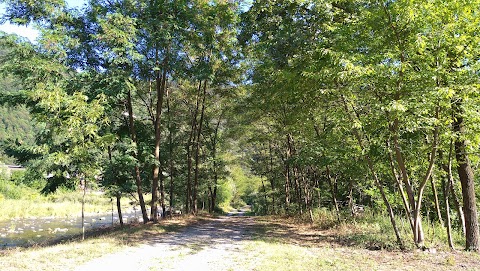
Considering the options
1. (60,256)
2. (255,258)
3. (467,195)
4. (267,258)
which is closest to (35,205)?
(60,256)

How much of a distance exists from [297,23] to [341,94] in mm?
3208

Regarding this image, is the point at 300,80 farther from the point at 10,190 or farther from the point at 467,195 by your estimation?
the point at 10,190

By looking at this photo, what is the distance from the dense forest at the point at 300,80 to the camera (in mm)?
6945

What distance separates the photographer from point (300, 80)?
9.18 meters

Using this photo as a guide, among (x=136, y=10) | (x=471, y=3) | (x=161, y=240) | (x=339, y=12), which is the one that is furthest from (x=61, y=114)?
(x=471, y=3)

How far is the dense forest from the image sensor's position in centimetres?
695

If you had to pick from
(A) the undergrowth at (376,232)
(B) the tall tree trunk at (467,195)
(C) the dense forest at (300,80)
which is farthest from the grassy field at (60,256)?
(B) the tall tree trunk at (467,195)

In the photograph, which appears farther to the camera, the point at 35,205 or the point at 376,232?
the point at 35,205

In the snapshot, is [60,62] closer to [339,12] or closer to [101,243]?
[101,243]

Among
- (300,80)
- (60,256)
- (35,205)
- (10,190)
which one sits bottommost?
(35,205)

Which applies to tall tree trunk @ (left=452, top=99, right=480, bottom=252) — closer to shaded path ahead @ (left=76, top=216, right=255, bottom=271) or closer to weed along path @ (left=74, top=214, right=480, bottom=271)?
weed along path @ (left=74, top=214, right=480, bottom=271)

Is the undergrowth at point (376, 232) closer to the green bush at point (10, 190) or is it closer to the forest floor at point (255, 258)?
the forest floor at point (255, 258)

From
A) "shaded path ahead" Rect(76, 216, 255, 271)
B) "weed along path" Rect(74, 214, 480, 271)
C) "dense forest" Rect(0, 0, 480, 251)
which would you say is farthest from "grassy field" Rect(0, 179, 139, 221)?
"weed along path" Rect(74, 214, 480, 271)

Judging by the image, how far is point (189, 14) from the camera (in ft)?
44.2
